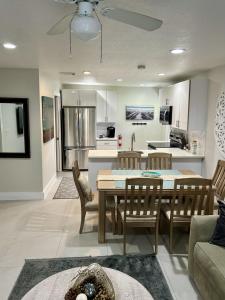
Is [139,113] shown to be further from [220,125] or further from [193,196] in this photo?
[193,196]

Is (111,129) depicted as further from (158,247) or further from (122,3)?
(122,3)

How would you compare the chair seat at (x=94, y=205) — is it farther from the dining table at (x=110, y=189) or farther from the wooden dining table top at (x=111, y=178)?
the wooden dining table top at (x=111, y=178)

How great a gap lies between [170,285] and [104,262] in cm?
77

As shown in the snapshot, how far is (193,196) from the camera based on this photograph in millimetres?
2994

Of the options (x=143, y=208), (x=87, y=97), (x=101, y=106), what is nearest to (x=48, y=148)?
(x=87, y=97)

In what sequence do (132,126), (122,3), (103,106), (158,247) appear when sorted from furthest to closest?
1. (132,126)
2. (103,106)
3. (158,247)
4. (122,3)

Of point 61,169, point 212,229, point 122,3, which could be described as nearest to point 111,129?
point 61,169

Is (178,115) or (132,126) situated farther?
(132,126)

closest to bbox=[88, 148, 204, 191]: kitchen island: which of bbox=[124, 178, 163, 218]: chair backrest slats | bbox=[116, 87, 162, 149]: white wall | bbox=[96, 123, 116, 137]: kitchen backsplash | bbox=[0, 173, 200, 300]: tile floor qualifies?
bbox=[0, 173, 200, 300]: tile floor

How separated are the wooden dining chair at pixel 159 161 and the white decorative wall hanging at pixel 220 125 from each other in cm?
83

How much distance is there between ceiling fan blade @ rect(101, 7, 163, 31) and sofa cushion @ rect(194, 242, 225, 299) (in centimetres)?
189

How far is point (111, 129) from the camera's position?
293 inches

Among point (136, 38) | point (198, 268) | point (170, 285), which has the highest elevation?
point (136, 38)

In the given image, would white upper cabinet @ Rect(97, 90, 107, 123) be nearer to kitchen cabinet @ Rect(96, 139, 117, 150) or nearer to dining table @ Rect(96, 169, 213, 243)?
kitchen cabinet @ Rect(96, 139, 117, 150)
